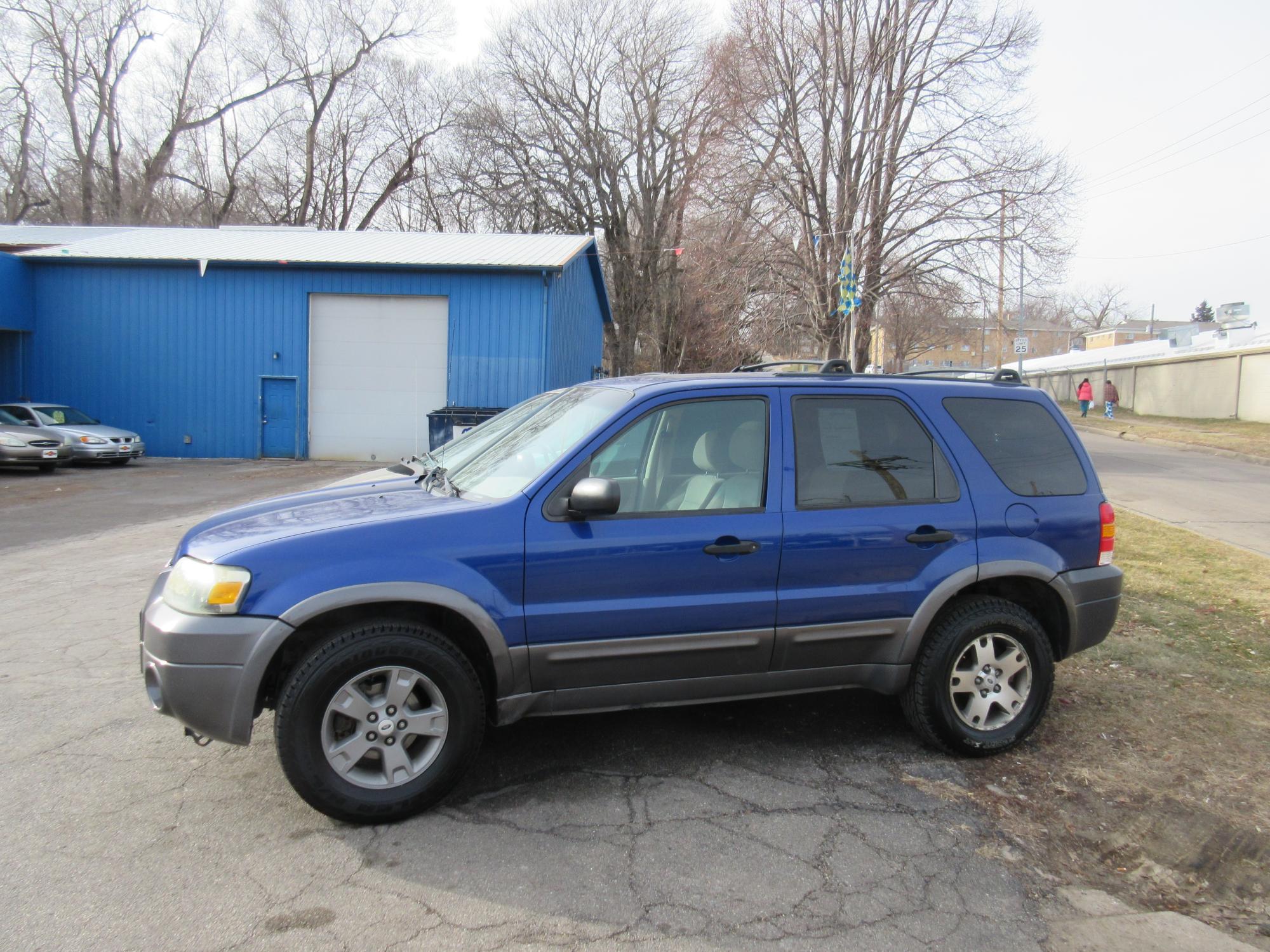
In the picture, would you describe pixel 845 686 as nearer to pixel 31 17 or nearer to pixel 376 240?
pixel 376 240

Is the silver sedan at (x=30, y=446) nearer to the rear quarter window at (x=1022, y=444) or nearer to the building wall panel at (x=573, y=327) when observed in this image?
the building wall panel at (x=573, y=327)

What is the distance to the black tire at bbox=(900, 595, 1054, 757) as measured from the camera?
3.97m

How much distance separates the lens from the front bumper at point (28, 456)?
671 inches

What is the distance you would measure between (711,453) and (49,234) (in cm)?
3113

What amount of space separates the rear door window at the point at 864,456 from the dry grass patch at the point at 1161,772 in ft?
4.41

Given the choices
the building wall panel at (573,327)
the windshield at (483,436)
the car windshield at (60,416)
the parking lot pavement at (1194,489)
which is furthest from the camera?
the building wall panel at (573,327)

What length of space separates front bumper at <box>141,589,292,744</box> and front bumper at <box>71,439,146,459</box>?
18241 mm

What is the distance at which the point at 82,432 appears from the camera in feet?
61.4

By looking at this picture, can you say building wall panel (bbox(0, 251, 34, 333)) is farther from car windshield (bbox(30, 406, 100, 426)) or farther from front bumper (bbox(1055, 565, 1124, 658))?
front bumper (bbox(1055, 565, 1124, 658))

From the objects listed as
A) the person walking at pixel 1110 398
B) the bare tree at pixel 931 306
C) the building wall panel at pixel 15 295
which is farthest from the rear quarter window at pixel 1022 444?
the person walking at pixel 1110 398

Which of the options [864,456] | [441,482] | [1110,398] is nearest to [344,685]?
[441,482]

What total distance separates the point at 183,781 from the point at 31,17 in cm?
4663

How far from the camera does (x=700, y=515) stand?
3.69 metres

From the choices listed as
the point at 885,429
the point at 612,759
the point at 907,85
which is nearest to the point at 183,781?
the point at 612,759
